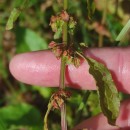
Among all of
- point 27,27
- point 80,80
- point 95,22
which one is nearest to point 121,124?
point 80,80

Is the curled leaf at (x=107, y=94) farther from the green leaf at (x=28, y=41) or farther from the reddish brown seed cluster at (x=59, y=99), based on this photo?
the green leaf at (x=28, y=41)

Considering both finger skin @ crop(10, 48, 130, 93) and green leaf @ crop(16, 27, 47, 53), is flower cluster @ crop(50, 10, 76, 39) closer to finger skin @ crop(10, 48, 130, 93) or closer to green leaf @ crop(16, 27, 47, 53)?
finger skin @ crop(10, 48, 130, 93)

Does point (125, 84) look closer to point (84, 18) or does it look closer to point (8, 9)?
point (84, 18)

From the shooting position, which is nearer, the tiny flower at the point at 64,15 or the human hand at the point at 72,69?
the tiny flower at the point at 64,15

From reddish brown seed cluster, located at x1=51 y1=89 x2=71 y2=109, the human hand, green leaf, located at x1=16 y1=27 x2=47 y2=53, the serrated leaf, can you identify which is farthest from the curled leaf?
green leaf, located at x1=16 y1=27 x2=47 y2=53

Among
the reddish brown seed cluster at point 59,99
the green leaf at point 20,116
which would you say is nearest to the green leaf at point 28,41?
the green leaf at point 20,116

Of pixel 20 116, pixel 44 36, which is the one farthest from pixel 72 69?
pixel 44 36
